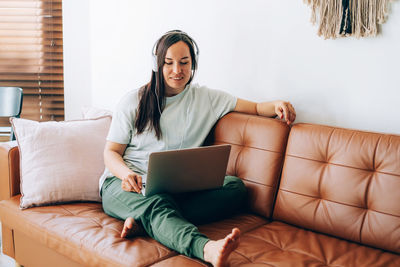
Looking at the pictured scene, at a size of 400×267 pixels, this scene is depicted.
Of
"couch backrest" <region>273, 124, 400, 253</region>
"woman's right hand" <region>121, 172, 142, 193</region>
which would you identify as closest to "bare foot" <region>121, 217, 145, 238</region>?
"woman's right hand" <region>121, 172, 142, 193</region>

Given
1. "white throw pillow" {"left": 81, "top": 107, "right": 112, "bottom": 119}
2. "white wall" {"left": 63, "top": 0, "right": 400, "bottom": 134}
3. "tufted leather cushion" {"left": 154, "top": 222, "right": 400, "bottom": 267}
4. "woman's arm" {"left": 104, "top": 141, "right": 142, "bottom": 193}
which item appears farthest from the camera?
"white throw pillow" {"left": 81, "top": 107, "right": 112, "bottom": 119}

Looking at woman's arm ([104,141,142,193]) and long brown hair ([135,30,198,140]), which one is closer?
woman's arm ([104,141,142,193])

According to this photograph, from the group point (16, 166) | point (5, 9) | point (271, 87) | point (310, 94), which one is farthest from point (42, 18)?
point (310, 94)

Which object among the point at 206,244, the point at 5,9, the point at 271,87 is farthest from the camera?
the point at 5,9

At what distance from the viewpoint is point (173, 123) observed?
1.78 m

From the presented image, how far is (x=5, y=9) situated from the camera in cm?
285

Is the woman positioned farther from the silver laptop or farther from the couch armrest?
the couch armrest

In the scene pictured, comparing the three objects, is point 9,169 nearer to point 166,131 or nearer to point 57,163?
point 57,163

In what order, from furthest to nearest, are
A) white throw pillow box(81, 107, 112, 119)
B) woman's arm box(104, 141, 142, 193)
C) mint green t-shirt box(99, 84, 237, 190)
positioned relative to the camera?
1. white throw pillow box(81, 107, 112, 119)
2. mint green t-shirt box(99, 84, 237, 190)
3. woman's arm box(104, 141, 142, 193)

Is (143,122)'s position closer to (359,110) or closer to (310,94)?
(310,94)

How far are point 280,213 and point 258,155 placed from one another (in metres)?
0.25

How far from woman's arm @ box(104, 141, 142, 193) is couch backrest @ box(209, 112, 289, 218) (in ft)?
1.51

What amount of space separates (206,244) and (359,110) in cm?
89

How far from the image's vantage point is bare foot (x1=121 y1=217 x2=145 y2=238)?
141 centimetres
